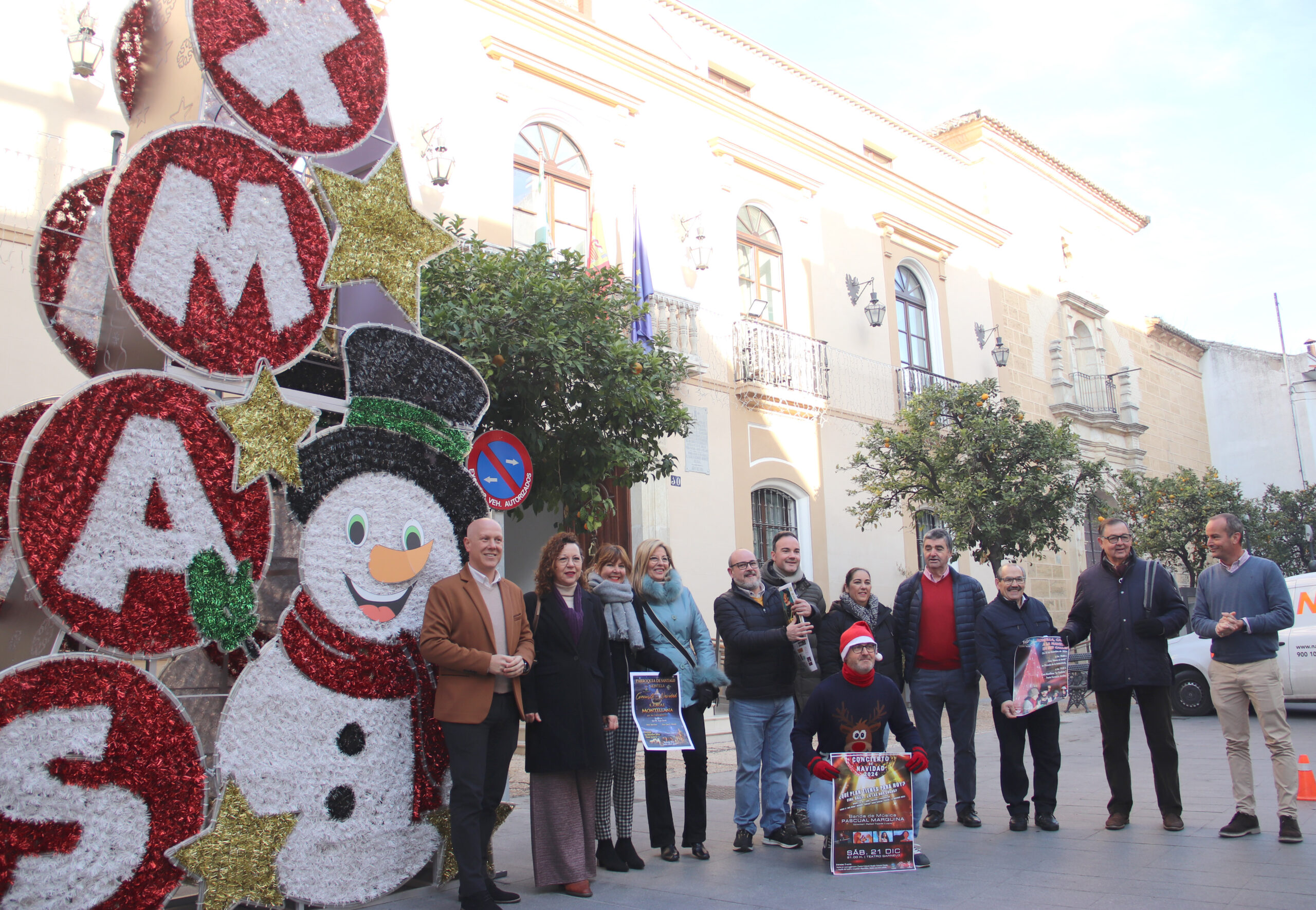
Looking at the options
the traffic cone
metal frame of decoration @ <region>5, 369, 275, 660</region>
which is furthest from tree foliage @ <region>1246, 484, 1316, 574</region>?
metal frame of decoration @ <region>5, 369, 275, 660</region>

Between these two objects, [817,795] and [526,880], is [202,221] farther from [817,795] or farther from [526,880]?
[817,795]

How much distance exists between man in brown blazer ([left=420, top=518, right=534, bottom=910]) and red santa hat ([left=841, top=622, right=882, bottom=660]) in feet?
5.62

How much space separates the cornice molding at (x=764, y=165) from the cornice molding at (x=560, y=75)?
1.52 m

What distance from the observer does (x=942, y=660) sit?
6441mm

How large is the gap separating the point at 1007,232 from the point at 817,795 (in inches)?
717

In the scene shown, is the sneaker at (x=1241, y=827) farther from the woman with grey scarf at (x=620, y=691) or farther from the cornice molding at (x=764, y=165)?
the cornice molding at (x=764, y=165)

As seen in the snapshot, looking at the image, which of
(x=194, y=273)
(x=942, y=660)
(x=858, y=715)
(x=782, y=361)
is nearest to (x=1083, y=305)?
(x=782, y=361)

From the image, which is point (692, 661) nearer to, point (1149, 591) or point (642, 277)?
point (1149, 591)

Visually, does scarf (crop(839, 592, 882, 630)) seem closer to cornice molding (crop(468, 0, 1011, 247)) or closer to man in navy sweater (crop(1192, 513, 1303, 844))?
man in navy sweater (crop(1192, 513, 1303, 844))

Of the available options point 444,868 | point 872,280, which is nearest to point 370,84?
point 444,868

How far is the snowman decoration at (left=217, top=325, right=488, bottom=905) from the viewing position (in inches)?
172

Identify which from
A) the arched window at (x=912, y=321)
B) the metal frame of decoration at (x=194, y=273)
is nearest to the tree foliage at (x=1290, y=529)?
the arched window at (x=912, y=321)

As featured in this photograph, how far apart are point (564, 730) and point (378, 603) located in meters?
1.09

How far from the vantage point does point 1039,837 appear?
5.84 m
